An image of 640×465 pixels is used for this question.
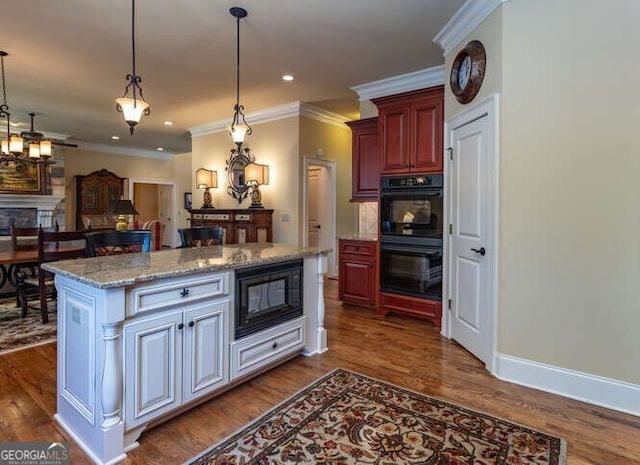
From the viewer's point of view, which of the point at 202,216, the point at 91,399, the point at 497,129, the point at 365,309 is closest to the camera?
the point at 91,399

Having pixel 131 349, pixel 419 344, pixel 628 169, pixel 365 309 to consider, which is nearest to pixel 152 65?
pixel 131 349

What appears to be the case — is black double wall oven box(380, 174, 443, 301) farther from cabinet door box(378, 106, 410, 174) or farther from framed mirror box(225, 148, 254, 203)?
framed mirror box(225, 148, 254, 203)

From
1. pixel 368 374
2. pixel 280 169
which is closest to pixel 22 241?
pixel 280 169

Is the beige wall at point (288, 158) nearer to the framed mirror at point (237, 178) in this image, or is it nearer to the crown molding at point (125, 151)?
the framed mirror at point (237, 178)

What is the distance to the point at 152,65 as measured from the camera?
4141mm

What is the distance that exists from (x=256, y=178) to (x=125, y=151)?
567 centimetres

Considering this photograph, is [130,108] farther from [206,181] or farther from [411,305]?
[206,181]

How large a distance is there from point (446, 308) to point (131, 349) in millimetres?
2838

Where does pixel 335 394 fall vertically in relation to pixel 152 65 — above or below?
below

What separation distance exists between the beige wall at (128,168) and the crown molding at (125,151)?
83 millimetres

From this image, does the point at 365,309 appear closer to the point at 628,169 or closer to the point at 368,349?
the point at 368,349

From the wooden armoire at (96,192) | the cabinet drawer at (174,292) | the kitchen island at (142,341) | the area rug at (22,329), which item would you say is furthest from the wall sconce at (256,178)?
the wooden armoire at (96,192)

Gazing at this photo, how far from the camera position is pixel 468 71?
10.2 ft

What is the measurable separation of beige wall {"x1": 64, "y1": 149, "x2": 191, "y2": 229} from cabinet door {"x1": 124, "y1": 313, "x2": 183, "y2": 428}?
8.38 metres
